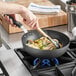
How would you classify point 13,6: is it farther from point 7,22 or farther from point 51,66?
point 51,66

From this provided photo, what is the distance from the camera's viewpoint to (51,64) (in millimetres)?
993

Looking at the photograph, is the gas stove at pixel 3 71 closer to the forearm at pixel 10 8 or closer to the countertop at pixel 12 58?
the countertop at pixel 12 58

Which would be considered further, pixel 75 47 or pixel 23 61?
pixel 75 47

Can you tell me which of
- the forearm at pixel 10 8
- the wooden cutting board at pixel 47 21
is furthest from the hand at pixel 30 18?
the wooden cutting board at pixel 47 21

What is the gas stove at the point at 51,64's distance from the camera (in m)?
0.93

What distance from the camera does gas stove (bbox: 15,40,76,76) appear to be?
0.93 meters

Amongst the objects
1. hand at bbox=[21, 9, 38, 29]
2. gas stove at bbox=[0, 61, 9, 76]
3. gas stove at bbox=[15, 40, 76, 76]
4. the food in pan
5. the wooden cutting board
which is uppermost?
hand at bbox=[21, 9, 38, 29]

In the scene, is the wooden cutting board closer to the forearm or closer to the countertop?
the countertop

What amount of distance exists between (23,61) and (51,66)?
10 centimetres

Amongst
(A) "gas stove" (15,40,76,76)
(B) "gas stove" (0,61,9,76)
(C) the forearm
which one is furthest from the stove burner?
(C) the forearm

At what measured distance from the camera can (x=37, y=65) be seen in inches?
38.1

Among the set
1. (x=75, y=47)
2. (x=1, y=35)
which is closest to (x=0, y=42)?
(x=1, y=35)

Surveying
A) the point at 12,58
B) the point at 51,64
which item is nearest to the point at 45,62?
the point at 51,64

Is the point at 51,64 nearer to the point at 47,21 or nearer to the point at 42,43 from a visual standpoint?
the point at 42,43
